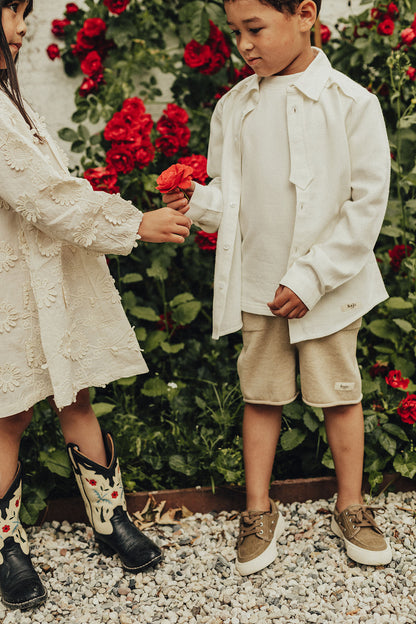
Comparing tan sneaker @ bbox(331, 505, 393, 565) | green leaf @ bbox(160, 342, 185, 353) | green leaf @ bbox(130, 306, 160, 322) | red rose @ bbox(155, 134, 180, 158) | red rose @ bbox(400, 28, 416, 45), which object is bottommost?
tan sneaker @ bbox(331, 505, 393, 565)

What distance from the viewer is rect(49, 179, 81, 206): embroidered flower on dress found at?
1.61 metres

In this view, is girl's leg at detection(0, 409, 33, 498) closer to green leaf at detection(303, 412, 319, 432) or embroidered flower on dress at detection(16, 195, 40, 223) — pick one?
embroidered flower on dress at detection(16, 195, 40, 223)

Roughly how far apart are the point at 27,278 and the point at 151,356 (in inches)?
41.6

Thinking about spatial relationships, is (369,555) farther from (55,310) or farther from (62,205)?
(62,205)

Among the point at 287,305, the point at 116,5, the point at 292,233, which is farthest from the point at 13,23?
the point at 116,5

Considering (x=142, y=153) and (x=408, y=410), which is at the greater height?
(x=142, y=153)

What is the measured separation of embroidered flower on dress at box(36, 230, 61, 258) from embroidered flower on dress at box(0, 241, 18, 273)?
0.25ft

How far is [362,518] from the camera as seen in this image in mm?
1987

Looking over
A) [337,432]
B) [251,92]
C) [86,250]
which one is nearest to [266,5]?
[251,92]

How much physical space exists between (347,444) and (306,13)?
1.27 m

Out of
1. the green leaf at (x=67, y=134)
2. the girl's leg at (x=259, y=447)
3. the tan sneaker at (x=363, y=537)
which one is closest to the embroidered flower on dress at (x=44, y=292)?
the girl's leg at (x=259, y=447)

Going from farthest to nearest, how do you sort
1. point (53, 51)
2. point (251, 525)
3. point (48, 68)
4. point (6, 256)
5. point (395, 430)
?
point (48, 68)
point (53, 51)
point (395, 430)
point (251, 525)
point (6, 256)

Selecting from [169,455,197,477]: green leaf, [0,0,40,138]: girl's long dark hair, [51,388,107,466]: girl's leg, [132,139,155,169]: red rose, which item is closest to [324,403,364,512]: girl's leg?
[169,455,197,477]: green leaf

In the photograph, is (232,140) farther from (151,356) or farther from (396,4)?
(396,4)
